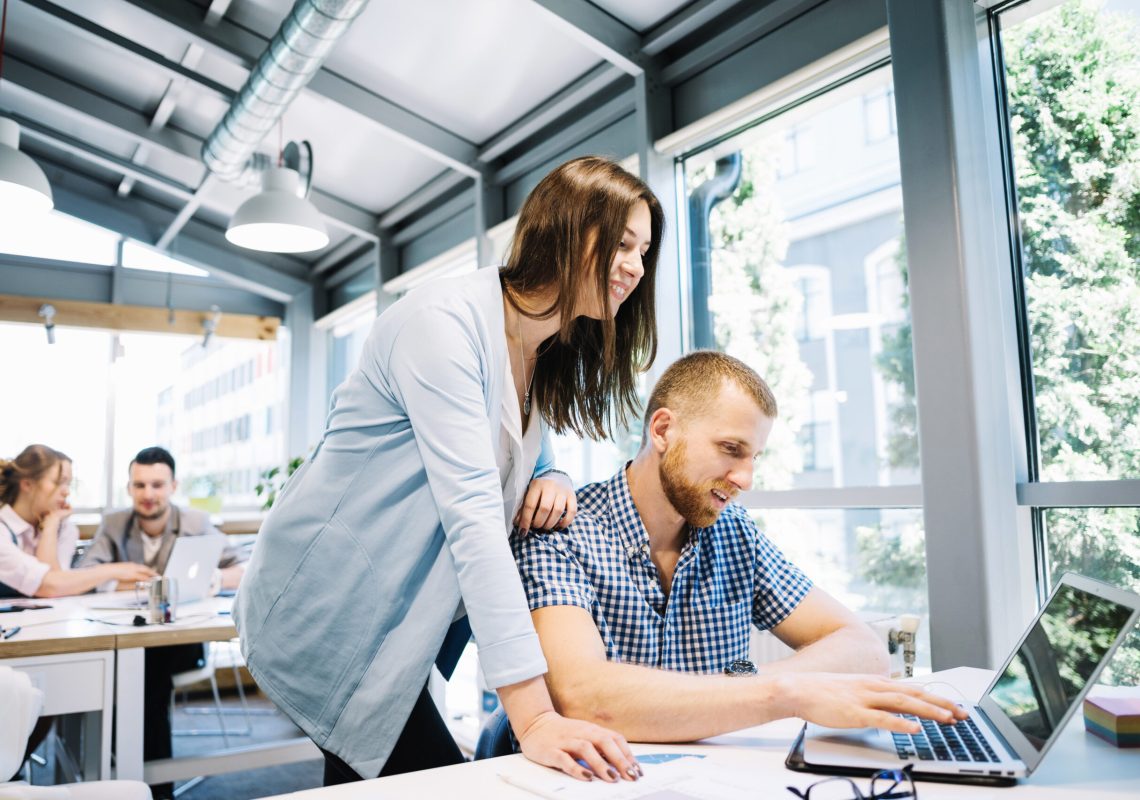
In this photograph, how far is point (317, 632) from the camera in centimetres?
123

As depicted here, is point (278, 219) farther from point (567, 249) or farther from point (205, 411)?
point (205, 411)

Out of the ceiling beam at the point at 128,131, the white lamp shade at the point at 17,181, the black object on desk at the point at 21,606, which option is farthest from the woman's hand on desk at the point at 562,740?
the ceiling beam at the point at 128,131

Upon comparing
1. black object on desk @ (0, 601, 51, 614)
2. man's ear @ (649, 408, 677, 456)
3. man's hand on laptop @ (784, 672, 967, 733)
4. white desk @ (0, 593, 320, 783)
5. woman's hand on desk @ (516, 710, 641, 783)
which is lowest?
white desk @ (0, 593, 320, 783)

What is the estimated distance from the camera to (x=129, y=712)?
92.5 inches

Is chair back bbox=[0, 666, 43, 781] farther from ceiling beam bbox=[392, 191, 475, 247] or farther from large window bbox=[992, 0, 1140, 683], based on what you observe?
ceiling beam bbox=[392, 191, 475, 247]

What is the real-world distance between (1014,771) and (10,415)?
6.88m

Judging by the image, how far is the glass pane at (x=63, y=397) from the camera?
617 cm

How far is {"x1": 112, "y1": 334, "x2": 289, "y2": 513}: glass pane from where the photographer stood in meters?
6.55

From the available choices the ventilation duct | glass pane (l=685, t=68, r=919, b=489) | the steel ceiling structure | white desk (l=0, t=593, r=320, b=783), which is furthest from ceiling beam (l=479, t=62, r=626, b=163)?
white desk (l=0, t=593, r=320, b=783)

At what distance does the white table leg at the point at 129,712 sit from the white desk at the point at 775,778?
168cm

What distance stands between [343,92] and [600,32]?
4.82ft

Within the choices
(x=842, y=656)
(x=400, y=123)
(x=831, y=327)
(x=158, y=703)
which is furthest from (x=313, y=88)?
(x=842, y=656)

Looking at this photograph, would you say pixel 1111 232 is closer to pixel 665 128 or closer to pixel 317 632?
pixel 665 128

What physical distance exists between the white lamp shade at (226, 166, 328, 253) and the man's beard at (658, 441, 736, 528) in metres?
2.61
